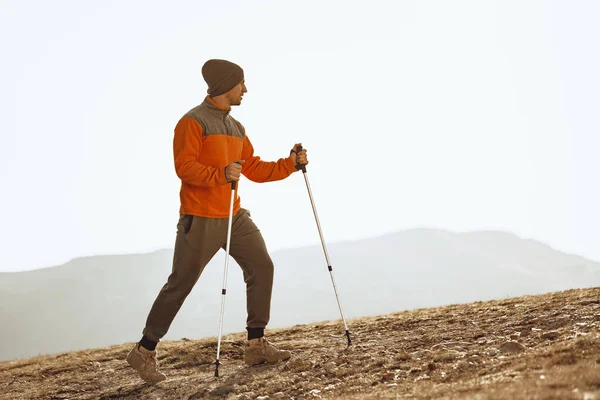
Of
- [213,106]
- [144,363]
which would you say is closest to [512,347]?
[144,363]

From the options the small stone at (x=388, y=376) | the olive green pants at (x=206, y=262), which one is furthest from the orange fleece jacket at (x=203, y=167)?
the small stone at (x=388, y=376)

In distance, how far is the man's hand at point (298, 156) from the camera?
7973 millimetres

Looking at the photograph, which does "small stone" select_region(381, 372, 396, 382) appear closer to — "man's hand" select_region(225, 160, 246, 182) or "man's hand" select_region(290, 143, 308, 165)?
"man's hand" select_region(225, 160, 246, 182)

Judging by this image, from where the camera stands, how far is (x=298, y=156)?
26.2ft

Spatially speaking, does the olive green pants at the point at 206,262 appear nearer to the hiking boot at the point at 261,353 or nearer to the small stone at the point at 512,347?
the hiking boot at the point at 261,353

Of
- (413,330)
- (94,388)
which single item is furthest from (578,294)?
(94,388)

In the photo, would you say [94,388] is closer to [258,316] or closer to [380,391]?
[258,316]

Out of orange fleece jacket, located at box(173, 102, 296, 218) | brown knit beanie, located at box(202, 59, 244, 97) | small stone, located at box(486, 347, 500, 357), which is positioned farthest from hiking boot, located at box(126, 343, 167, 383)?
small stone, located at box(486, 347, 500, 357)

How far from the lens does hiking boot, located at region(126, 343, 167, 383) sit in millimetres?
7293

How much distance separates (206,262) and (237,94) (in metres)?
2.12

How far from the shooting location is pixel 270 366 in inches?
285

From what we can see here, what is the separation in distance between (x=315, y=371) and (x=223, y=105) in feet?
11.1

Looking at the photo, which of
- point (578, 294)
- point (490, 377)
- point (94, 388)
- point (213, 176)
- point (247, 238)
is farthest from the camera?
point (578, 294)

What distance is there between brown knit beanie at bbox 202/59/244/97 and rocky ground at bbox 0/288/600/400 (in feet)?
11.1
